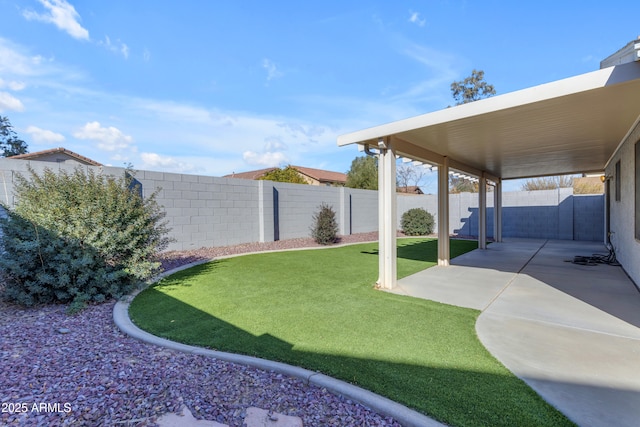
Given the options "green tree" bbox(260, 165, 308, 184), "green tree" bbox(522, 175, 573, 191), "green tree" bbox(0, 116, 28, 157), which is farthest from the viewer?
"green tree" bbox(0, 116, 28, 157)

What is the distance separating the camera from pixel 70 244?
4.75m

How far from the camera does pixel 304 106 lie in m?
15.7

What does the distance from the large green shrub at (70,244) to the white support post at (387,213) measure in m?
4.14

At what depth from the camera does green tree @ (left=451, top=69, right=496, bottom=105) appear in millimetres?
24078

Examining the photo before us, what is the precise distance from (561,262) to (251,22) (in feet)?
36.7

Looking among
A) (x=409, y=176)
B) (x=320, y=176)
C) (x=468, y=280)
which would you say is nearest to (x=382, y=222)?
(x=468, y=280)

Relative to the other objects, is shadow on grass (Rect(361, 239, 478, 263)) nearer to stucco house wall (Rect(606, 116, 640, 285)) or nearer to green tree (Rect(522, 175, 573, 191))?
stucco house wall (Rect(606, 116, 640, 285))

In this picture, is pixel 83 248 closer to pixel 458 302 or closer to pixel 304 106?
pixel 458 302

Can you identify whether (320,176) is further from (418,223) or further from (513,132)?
(513,132)

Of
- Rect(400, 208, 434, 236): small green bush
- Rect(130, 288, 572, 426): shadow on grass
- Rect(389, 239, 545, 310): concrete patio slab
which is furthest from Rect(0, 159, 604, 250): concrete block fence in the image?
Rect(389, 239, 545, 310): concrete patio slab

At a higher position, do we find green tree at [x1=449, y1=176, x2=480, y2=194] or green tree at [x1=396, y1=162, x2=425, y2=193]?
green tree at [x1=396, y1=162, x2=425, y2=193]

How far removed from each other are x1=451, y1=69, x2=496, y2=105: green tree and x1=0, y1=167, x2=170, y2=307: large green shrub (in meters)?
25.4

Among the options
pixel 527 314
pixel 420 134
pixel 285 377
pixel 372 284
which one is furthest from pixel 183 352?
pixel 420 134

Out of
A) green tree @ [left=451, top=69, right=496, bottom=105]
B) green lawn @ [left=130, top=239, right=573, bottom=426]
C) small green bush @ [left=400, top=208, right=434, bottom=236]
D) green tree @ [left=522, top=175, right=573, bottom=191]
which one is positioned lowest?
green lawn @ [left=130, top=239, right=573, bottom=426]
